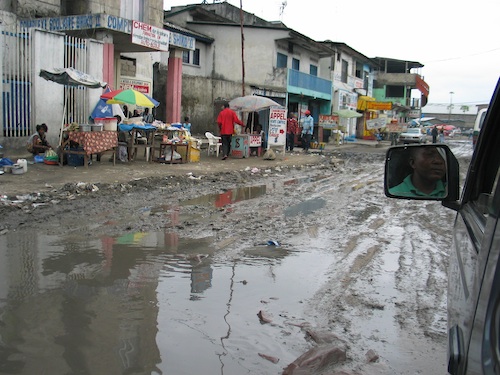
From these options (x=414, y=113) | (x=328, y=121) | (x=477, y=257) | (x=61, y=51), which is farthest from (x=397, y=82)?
(x=477, y=257)

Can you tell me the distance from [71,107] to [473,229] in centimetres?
1395

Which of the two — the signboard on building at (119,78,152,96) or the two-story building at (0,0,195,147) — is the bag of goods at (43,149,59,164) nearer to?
the two-story building at (0,0,195,147)

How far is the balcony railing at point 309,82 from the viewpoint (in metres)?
29.7

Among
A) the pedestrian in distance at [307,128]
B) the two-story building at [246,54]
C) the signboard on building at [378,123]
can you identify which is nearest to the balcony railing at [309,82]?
the two-story building at [246,54]

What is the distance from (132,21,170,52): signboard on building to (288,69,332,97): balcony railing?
13.6 metres

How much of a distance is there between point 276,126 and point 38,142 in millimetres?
9178

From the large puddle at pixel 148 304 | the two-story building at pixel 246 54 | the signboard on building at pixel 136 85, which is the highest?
the two-story building at pixel 246 54

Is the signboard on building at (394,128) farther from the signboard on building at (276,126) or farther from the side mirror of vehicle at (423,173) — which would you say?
the side mirror of vehicle at (423,173)

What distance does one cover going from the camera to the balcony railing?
97.5ft

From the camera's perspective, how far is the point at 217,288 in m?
4.47

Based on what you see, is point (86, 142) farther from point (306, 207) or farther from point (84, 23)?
point (306, 207)

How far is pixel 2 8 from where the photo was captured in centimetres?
1570

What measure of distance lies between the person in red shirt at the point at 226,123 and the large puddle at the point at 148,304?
1000 cm

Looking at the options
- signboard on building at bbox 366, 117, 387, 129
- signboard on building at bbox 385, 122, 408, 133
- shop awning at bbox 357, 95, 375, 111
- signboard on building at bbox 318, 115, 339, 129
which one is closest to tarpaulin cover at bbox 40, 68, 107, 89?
signboard on building at bbox 318, 115, 339, 129
